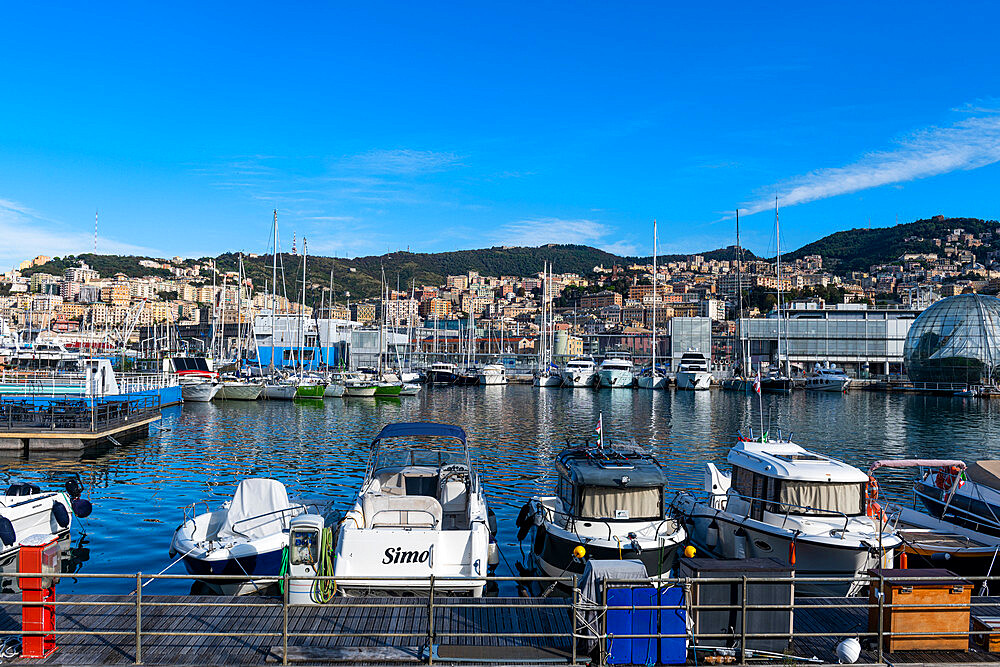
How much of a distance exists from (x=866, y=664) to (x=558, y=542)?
6.85 m

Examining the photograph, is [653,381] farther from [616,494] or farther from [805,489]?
[616,494]

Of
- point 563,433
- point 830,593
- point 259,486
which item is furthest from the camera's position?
point 563,433

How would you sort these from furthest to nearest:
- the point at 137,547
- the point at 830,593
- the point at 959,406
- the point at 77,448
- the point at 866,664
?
the point at 959,406
the point at 77,448
the point at 137,547
the point at 830,593
the point at 866,664

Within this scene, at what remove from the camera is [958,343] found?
90.2m

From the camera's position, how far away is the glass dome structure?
88688 mm

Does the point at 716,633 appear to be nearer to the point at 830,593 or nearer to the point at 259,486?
the point at 830,593

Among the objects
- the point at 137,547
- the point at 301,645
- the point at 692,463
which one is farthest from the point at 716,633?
the point at 692,463

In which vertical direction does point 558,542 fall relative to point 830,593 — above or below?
above

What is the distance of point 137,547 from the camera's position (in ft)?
60.2

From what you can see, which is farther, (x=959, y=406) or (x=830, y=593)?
(x=959, y=406)

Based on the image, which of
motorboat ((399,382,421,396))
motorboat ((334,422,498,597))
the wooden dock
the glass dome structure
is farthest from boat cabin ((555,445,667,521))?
the glass dome structure

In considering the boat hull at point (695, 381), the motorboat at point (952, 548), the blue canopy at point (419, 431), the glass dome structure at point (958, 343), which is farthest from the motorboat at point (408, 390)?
the glass dome structure at point (958, 343)

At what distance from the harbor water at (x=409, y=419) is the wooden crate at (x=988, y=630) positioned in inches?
380

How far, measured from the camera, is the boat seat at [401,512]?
46.1ft
